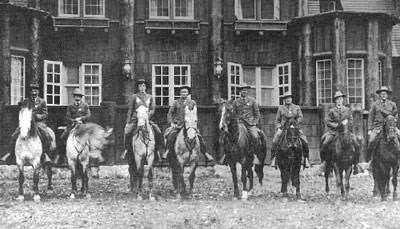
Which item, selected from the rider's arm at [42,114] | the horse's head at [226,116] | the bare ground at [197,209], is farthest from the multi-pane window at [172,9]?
the horse's head at [226,116]

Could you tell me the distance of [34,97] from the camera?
52.2 feet

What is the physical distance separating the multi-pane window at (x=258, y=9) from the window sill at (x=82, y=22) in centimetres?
575

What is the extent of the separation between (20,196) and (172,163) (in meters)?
3.84

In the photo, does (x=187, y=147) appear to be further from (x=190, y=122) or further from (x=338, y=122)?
(x=338, y=122)

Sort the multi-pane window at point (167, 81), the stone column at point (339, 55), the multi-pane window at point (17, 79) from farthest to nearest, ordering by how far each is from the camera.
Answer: the multi-pane window at point (167, 81), the stone column at point (339, 55), the multi-pane window at point (17, 79)

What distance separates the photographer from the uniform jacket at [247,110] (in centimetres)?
1611

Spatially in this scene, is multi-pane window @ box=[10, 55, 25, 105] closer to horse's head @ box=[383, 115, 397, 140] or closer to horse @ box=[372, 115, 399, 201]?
horse @ box=[372, 115, 399, 201]

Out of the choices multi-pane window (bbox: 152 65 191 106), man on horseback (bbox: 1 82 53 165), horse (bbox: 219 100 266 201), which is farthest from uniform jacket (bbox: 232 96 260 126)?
multi-pane window (bbox: 152 65 191 106)

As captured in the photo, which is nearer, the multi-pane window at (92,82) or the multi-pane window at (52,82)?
the multi-pane window at (52,82)

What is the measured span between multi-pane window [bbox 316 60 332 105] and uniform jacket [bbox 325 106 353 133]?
31.3ft

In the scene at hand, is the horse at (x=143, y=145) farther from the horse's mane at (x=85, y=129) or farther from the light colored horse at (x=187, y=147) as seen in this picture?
the horse's mane at (x=85, y=129)

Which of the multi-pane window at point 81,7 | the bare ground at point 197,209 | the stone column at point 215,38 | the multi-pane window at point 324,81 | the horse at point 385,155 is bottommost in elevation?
the bare ground at point 197,209

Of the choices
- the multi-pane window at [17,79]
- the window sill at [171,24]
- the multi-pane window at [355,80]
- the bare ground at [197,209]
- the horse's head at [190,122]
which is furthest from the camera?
the window sill at [171,24]

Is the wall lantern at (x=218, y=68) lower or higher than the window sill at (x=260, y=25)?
lower
